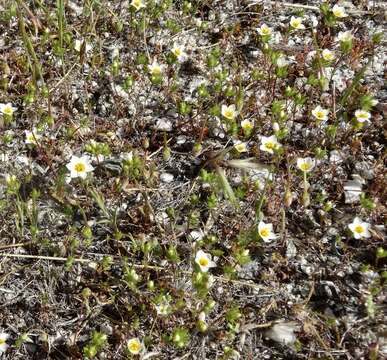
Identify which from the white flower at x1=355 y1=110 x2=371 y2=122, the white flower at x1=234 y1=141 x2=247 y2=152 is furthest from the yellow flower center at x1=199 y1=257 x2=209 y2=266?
the white flower at x1=355 y1=110 x2=371 y2=122

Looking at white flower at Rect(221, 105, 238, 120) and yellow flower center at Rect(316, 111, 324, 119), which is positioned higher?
white flower at Rect(221, 105, 238, 120)

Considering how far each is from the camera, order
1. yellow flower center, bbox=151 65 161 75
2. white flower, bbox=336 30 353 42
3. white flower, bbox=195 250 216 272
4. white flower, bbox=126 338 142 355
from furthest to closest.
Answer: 1. white flower, bbox=336 30 353 42
2. yellow flower center, bbox=151 65 161 75
3. white flower, bbox=195 250 216 272
4. white flower, bbox=126 338 142 355

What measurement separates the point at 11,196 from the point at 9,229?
23cm

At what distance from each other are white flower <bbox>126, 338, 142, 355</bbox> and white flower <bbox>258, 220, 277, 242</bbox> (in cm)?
93

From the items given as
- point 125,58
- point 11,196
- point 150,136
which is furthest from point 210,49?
point 11,196

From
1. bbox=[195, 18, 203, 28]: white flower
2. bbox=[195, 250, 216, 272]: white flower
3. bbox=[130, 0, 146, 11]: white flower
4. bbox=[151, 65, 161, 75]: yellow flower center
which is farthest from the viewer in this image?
bbox=[195, 18, 203, 28]: white flower

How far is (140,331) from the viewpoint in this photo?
303 cm

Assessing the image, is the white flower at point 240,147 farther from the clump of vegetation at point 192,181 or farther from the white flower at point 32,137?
the white flower at point 32,137

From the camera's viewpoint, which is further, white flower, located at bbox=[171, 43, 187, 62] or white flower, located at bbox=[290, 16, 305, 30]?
white flower, located at bbox=[290, 16, 305, 30]

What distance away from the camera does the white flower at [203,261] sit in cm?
310

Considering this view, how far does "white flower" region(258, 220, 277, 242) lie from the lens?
3.21 metres

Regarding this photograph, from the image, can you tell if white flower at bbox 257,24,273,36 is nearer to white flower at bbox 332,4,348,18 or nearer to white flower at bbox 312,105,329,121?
white flower at bbox 332,4,348,18

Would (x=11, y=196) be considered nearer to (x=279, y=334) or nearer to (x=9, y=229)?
(x=9, y=229)

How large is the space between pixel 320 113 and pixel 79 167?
1701 millimetres
